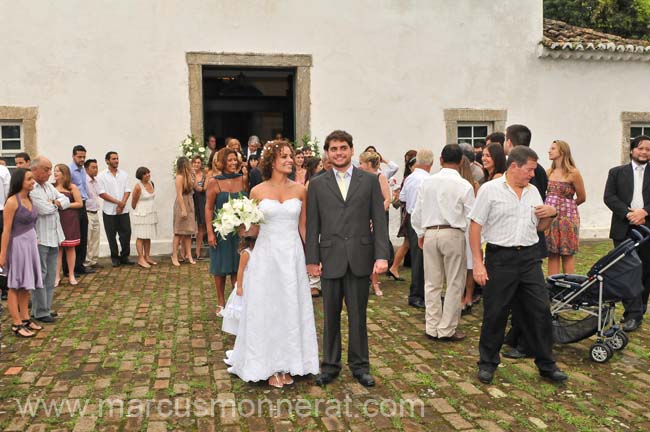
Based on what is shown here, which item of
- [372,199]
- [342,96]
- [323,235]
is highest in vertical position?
[342,96]

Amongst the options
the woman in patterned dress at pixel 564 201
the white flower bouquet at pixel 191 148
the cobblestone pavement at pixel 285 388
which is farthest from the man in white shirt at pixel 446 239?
the white flower bouquet at pixel 191 148

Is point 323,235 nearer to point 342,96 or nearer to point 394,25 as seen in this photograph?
point 342,96

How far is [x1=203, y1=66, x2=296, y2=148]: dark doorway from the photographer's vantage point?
57.4 ft

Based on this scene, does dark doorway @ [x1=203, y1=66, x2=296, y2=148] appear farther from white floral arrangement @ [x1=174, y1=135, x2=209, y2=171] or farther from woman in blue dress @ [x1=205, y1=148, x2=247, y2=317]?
woman in blue dress @ [x1=205, y1=148, x2=247, y2=317]

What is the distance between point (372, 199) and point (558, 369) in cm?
218

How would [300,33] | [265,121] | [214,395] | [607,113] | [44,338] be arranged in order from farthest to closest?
[265,121] < [607,113] < [300,33] < [44,338] < [214,395]

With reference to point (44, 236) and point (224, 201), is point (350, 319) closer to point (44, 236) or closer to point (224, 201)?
point (224, 201)

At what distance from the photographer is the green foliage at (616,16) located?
2569 centimetres

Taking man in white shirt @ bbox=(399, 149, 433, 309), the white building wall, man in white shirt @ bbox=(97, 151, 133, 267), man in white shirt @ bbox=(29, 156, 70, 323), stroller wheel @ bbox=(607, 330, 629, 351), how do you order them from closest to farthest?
stroller wheel @ bbox=(607, 330, 629, 351) → man in white shirt @ bbox=(29, 156, 70, 323) → man in white shirt @ bbox=(399, 149, 433, 309) → man in white shirt @ bbox=(97, 151, 133, 267) → the white building wall

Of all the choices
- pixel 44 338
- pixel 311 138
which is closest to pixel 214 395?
pixel 44 338

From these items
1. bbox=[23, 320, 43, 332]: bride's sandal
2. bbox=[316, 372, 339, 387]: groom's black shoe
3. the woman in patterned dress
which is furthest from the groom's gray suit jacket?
bbox=[23, 320, 43, 332]: bride's sandal

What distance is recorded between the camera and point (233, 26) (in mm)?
12000

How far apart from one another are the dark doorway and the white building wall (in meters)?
4.73

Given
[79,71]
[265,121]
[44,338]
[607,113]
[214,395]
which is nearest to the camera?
[214,395]
